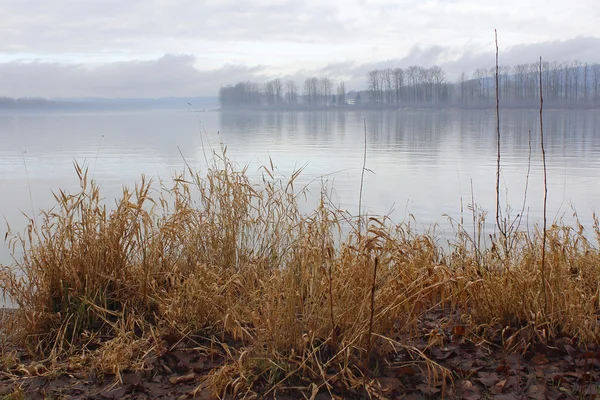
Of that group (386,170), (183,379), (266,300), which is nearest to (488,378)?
(266,300)

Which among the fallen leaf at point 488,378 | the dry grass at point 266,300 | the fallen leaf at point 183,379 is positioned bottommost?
the fallen leaf at point 488,378

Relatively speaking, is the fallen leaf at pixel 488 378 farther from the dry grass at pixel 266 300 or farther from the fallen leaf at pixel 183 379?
the fallen leaf at pixel 183 379

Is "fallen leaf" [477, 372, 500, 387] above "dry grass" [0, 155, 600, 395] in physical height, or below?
below

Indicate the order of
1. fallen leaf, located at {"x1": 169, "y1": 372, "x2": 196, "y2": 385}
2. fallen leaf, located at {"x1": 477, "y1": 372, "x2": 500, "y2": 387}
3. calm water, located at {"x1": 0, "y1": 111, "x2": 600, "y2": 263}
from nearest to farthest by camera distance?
fallen leaf, located at {"x1": 477, "y1": 372, "x2": 500, "y2": 387} → fallen leaf, located at {"x1": 169, "y1": 372, "x2": 196, "y2": 385} → calm water, located at {"x1": 0, "y1": 111, "x2": 600, "y2": 263}

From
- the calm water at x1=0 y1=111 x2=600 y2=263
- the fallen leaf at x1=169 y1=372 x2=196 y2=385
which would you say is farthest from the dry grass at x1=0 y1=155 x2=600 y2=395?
the calm water at x1=0 y1=111 x2=600 y2=263

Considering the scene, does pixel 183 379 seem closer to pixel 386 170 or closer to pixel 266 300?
pixel 266 300

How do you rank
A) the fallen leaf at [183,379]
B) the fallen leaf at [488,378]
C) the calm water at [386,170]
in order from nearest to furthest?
the fallen leaf at [488,378], the fallen leaf at [183,379], the calm water at [386,170]

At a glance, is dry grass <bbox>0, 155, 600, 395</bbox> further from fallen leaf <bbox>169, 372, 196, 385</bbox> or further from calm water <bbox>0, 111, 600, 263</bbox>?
calm water <bbox>0, 111, 600, 263</bbox>

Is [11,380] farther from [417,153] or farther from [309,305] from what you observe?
[417,153]

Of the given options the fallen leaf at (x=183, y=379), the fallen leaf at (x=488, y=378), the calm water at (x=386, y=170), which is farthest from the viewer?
the calm water at (x=386, y=170)

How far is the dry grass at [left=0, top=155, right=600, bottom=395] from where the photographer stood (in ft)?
10.7

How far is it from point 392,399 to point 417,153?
17245 mm

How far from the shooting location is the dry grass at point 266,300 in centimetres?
326

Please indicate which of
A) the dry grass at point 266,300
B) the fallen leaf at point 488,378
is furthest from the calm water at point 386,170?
the fallen leaf at point 488,378
